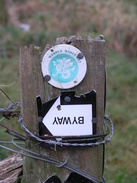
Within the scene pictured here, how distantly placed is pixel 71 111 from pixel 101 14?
692 centimetres

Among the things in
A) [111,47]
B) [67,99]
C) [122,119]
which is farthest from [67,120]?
[111,47]

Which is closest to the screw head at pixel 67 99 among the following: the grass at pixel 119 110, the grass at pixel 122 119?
the grass at pixel 119 110

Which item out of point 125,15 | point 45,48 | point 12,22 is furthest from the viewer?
point 12,22

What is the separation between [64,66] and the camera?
1462 mm

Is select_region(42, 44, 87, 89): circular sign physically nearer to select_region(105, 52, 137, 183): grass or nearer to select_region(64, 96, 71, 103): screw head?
select_region(64, 96, 71, 103): screw head

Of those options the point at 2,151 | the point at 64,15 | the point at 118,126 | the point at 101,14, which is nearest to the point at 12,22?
the point at 64,15

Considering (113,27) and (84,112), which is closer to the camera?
(84,112)

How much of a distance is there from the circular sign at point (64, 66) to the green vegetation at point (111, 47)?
242cm

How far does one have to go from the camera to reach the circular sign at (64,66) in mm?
1450

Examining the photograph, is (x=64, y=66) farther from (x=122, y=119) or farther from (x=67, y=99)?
(x=122, y=119)

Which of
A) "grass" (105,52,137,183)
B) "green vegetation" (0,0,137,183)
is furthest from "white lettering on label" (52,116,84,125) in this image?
"green vegetation" (0,0,137,183)

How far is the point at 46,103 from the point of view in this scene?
150 cm

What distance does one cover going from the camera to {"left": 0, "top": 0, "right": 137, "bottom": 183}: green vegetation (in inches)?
171

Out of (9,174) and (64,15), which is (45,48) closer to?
(9,174)
